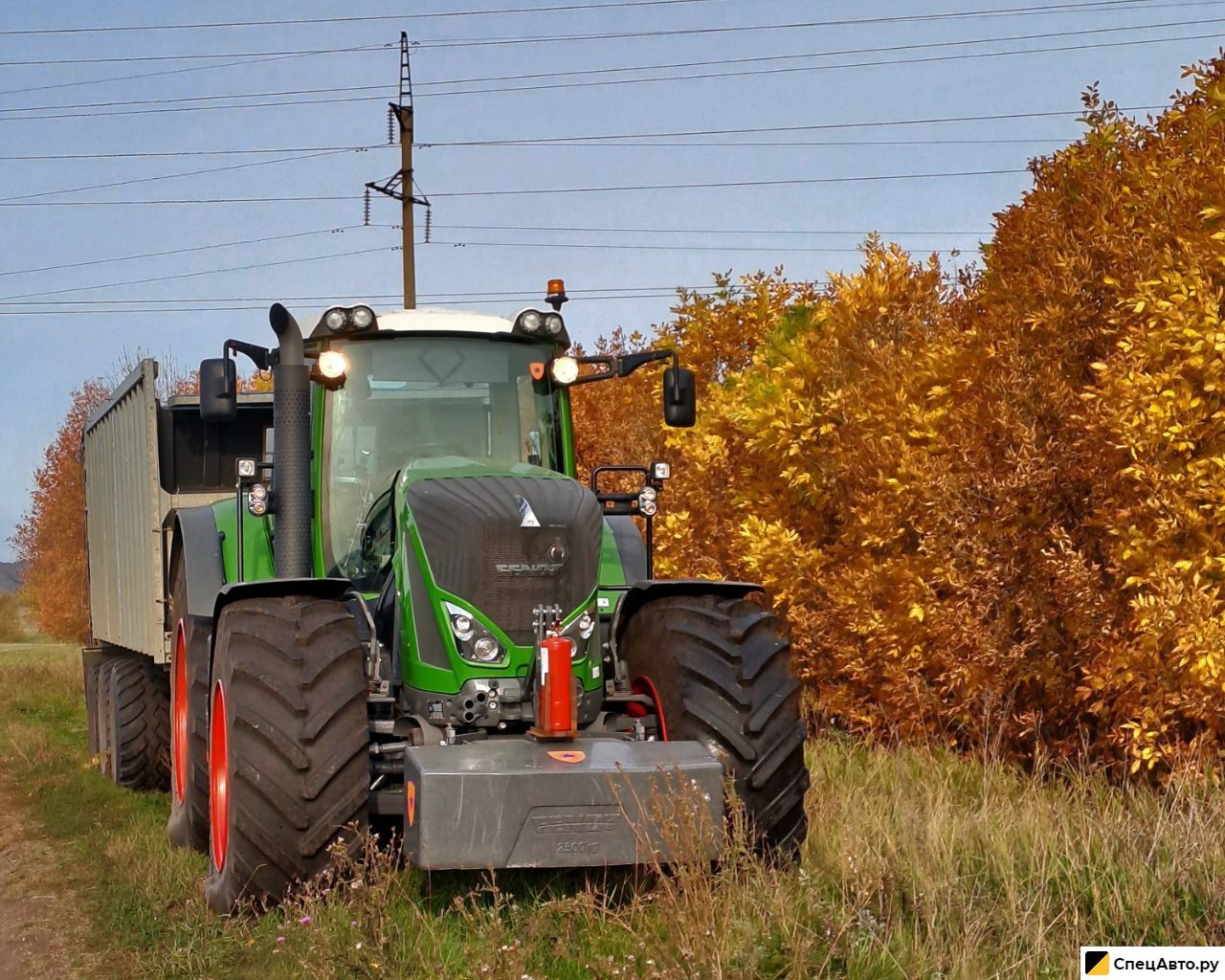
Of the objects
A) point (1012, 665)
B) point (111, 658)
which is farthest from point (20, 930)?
point (1012, 665)

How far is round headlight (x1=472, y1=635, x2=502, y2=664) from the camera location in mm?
6336

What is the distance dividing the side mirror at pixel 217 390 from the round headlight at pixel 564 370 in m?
1.60

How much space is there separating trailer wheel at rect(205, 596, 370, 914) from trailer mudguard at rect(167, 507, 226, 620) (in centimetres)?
207

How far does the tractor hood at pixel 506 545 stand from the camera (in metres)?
6.37

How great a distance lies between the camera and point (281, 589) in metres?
6.41

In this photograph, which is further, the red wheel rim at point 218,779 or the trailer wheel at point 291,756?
the red wheel rim at point 218,779

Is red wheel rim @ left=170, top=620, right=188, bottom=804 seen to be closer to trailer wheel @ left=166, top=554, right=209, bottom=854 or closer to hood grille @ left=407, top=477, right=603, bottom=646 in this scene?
trailer wheel @ left=166, top=554, right=209, bottom=854

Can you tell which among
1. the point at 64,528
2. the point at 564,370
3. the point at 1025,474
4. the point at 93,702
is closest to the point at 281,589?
the point at 564,370

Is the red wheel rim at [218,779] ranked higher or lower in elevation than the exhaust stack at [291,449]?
lower

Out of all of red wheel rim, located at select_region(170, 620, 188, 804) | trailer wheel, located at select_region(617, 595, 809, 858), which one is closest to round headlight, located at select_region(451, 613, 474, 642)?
trailer wheel, located at select_region(617, 595, 809, 858)

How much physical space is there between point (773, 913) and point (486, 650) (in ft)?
5.69

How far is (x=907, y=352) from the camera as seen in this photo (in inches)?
523

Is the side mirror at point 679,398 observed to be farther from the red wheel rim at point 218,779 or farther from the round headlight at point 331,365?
the red wheel rim at point 218,779

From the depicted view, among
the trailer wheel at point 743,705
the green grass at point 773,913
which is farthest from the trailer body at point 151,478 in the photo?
the trailer wheel at point 743,705
